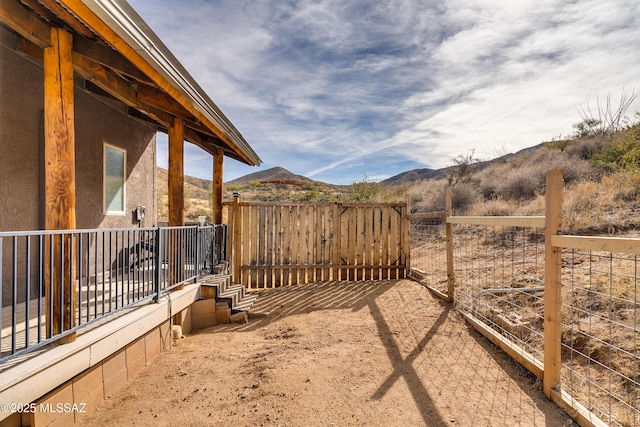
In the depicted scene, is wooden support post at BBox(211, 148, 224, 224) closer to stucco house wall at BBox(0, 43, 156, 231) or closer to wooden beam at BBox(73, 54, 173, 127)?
stucco house wall at BBox(0, 43, 156, 231)

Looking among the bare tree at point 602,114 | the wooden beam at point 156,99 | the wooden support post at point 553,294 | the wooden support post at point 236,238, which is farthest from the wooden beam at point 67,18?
the bare tree at point 602,114

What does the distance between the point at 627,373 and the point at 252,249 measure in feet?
19.3

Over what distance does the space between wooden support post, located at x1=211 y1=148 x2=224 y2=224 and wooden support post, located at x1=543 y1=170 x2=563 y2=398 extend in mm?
5827

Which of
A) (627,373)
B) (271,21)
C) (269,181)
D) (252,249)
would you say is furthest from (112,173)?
(269,181)

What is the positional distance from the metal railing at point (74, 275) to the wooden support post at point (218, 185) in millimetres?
392

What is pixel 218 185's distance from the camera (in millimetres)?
6883

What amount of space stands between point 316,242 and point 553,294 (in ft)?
15.7

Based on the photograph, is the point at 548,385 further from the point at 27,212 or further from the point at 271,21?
the point at 271,21

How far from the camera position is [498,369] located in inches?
127

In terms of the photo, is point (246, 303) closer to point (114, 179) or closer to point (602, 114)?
point (114, 179)

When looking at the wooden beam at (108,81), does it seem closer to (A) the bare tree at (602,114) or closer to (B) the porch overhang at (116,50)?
(B) the porch overhang at (116,50)

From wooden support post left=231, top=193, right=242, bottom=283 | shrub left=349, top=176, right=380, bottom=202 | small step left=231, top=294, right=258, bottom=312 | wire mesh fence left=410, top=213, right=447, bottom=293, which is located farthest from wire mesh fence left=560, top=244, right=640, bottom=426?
shrub left=349, top=176, right=380, bottom=202

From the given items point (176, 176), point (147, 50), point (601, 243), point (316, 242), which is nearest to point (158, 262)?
point (176, 176)

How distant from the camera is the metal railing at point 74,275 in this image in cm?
219
